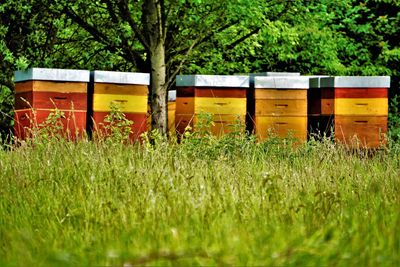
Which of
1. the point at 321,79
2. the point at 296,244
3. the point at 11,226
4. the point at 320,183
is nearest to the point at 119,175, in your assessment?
the point at 11,226

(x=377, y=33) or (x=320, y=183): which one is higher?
(x=377, y=33)

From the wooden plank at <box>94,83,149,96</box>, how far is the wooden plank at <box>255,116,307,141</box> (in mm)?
1510

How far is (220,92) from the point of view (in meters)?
10.4

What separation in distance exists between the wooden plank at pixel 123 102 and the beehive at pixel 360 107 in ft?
7.96

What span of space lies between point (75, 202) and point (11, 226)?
478mm

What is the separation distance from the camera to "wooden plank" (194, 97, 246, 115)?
10320mm

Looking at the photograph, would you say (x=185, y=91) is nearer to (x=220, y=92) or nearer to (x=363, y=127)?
(x=220, y=92)

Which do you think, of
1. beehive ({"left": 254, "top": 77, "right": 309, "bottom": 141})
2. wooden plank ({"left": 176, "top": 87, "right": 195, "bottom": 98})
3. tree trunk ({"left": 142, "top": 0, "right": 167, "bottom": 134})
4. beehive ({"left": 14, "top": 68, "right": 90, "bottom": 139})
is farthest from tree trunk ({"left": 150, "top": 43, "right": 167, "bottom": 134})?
beehive ({"left": 254, "top": 77, "right": 309, "bottom": 141})

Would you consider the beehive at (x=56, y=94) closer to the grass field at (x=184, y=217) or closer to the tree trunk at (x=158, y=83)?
the tree trunk at (x=158, y=83)

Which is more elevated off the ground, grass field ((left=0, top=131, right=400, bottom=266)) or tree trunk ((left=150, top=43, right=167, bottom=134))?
tree trunk ((left=150, top=43, right=167, bottom=134))

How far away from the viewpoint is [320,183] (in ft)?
17.3

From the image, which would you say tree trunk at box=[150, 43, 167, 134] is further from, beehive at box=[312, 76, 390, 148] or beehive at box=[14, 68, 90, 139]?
beehive at box=[312, 76, 390, 148]

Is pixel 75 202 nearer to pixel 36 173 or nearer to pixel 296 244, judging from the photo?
pixel 36 173

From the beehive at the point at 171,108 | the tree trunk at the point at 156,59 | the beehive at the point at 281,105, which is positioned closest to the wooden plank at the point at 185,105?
the tree trunk at the point at 156,59
